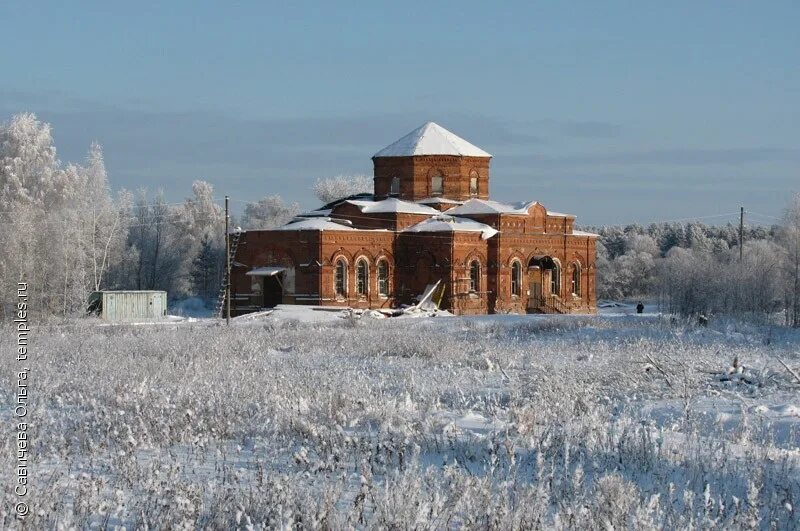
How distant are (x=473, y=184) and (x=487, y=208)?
357 centimetres

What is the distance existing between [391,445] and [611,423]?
2.36 m

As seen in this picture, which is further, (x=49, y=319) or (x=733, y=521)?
(x=49, y=319)

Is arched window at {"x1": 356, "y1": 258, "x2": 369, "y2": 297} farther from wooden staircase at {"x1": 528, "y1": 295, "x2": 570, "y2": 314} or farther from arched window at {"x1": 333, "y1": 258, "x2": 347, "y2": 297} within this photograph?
wooden staircase at {"x1": 528, "y1": 295, "x2": 570, "y2": 314}

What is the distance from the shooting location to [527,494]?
5.78 m

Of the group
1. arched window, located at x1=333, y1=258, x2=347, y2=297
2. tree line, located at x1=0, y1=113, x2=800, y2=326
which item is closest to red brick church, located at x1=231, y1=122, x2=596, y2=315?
arched window, located at x1=333, y1=258, x2=347, y2=297

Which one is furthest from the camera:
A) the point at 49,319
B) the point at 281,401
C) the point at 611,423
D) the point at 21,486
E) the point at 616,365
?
the point at 49,319

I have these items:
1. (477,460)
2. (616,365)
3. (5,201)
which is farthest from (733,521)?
(5,201)

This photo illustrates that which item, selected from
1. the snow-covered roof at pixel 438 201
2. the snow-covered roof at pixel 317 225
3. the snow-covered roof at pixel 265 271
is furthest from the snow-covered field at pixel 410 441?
the snow-covered roof at pixel 438 201

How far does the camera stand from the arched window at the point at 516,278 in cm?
3916

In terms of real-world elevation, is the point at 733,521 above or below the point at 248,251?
below

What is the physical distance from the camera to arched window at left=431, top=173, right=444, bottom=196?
4169 centimetres

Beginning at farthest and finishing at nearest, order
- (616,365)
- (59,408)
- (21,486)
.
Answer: (616,365), (59,408), (21,486)

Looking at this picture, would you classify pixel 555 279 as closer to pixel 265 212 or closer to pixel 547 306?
pixel 547 306

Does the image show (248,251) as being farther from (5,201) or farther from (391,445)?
(391,445)
